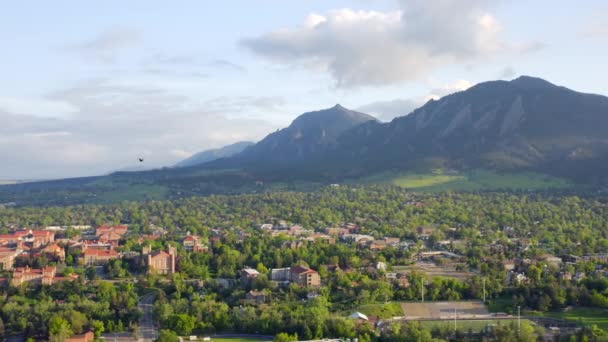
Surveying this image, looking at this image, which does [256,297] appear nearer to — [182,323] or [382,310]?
[182,323]

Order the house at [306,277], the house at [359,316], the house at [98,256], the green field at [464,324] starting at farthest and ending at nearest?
the house at [98,256], the house at [306,277], the house at [359,316], the green field at [464,324]

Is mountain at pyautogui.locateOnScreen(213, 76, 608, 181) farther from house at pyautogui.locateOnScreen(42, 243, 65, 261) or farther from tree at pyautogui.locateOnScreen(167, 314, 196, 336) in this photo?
tree at pyautogui.locateOnScreen(167, 314, 196, 336)

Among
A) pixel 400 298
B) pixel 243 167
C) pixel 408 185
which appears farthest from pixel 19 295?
pixel 243 167

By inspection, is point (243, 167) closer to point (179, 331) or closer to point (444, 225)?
point (444, 225)

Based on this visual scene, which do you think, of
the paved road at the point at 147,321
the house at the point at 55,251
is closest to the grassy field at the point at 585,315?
the paved road at the point at 147,321

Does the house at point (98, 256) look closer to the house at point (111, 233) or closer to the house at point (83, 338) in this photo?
the house at point (111, 233)

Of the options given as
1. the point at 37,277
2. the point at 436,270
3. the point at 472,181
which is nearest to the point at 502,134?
the point at 472,181
